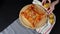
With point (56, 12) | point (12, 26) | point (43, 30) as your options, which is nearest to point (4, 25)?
point (12, 26)

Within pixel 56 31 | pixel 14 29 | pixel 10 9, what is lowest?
pixel 56 31

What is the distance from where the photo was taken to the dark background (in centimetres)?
95

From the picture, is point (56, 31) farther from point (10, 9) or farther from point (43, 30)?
Result: point (10, 9)

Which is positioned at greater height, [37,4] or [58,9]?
[37,4]

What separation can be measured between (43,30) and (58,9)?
0.66 ft

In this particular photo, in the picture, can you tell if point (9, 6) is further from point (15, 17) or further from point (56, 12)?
point (56, 12)

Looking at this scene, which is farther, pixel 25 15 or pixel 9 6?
pixel 9 6

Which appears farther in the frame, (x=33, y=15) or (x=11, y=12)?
(x=11, y=12)

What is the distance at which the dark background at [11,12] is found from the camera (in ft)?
3.10

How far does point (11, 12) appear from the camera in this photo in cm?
99

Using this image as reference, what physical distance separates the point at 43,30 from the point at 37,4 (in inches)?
6.7

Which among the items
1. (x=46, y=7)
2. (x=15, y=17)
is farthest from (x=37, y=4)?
(x=15, y=17)

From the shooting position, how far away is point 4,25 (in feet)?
3.06

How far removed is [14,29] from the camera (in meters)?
0.90
